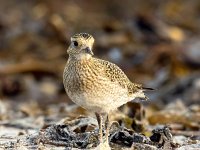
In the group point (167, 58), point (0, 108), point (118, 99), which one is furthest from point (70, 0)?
point (118, 99)

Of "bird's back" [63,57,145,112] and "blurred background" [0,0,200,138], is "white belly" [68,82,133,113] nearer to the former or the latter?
"bird's back" [63,57,145,112]

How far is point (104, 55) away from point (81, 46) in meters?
6.13

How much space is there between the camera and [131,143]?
564 cm

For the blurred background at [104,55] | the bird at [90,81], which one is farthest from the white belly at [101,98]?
the blurred background at [104,55]

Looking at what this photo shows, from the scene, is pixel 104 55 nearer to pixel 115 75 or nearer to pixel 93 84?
pixel 115 75

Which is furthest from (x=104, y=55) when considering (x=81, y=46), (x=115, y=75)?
(x=81, y=46)

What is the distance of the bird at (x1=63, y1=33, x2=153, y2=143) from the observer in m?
5.50

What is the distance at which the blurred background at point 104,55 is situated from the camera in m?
9.13

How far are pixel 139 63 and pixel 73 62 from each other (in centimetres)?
578

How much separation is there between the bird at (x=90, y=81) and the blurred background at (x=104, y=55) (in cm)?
164

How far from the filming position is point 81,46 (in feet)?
18.4

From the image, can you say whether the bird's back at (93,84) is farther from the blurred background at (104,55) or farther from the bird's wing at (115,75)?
the blurred background at (104,55)

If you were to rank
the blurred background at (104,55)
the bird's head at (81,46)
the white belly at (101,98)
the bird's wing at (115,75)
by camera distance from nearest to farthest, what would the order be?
the white belly at (101,98) < the bird's head at (81,46) < the bird's wing at (115,75) < the blurred background at (104,55)

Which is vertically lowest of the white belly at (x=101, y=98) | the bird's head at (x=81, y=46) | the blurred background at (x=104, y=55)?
the white belly at (x=101, y=98)
